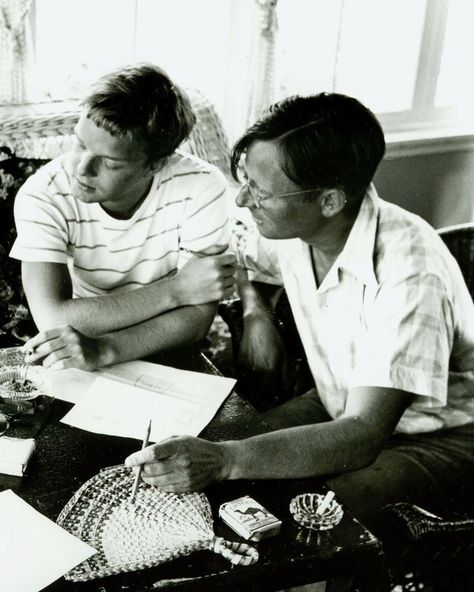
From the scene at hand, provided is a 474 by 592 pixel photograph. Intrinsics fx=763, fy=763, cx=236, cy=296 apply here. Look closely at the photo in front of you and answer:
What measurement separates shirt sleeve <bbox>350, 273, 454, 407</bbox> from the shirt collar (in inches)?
4.1

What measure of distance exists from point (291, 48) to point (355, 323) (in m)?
1.79

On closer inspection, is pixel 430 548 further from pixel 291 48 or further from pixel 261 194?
pixel 291 48

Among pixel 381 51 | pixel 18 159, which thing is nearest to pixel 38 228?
pixel 18 159

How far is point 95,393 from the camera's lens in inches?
60.1

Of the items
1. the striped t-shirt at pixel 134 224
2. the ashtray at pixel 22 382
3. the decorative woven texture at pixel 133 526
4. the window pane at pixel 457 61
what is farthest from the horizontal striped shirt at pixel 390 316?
the window pane at pixel 457 61

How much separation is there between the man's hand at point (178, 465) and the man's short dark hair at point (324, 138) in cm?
68

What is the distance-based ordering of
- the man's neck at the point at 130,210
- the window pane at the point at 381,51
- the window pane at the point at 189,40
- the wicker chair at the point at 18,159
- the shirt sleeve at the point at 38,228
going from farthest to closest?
the window pane at the point at 381,51
the window pane at the point at 189,40
the wicker chair at the point at 18,159
the man's neck at the point at 130,210
the shirt sleeve at the point at 38,228

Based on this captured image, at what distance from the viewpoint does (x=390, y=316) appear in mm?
1516

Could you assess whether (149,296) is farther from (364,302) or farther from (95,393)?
(364,302)

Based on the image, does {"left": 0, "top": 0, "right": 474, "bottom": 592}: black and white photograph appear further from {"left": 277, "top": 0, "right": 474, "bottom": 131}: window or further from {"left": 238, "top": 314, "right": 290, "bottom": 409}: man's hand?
{"left": 277, "top": 0, "right": 474, "bottom": 131}: window

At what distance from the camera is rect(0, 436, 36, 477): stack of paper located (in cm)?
124

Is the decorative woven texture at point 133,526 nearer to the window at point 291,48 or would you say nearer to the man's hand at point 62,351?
the man's hand at point 62,351

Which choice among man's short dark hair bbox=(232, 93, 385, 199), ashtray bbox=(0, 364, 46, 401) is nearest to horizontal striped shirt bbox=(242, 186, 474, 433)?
man's short dark hair bbox=(232, 93, 385, 199)

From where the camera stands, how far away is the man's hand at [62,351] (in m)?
1.60
